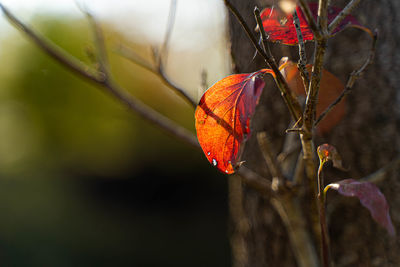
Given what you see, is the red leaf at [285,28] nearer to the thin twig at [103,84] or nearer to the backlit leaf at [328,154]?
the backlit leaf at [328,154]

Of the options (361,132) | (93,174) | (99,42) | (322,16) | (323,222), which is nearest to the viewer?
(322,16)

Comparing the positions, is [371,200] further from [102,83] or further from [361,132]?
[102,83]

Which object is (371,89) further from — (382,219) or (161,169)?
(161,169)

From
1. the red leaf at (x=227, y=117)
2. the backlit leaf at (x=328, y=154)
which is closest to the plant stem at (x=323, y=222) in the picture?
the backlit leaf at (x=328, y=154)

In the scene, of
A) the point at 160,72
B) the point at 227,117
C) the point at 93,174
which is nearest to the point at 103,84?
the point at 160,72

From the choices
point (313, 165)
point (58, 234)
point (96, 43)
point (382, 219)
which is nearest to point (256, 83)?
point (313, 165)

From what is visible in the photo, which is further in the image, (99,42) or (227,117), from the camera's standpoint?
(99,42)

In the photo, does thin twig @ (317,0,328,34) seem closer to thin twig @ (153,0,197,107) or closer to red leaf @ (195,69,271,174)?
red leaf @ (195,69,271,174)
